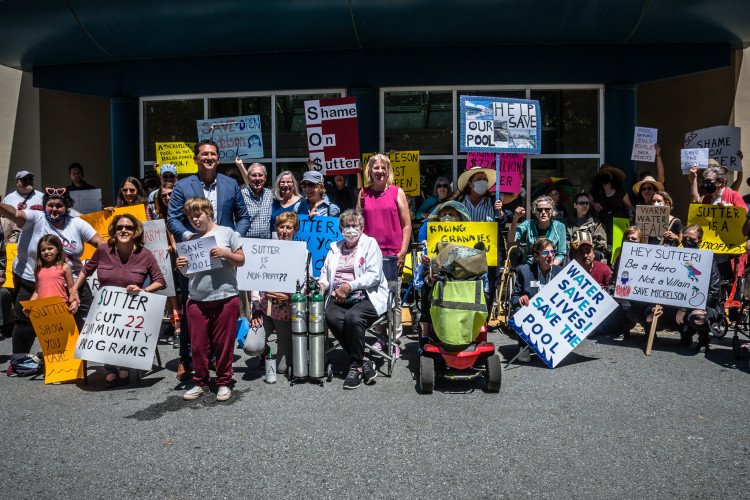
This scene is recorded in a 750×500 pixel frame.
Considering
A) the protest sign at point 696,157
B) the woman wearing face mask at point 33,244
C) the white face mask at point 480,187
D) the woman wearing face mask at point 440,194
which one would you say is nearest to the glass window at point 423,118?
the woman wearing face mask at point 440,194

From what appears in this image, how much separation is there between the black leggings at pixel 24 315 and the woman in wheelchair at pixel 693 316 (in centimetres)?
614

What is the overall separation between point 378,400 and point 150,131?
352 inches

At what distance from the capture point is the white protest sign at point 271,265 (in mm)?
6020

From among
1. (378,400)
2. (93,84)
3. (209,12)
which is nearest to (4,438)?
(378,400)

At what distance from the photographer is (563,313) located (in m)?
6.38

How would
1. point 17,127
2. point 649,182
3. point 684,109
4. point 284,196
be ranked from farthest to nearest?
point 17,127
point 684,109
point 649,182
point 284,196

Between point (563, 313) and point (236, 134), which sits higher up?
point (236, 134)

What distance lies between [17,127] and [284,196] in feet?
30.5

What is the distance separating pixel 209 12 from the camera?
10.2 meters

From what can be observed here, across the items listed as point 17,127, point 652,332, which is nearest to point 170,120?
point 17,127

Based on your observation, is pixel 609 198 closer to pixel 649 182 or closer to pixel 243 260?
pixel 649 182

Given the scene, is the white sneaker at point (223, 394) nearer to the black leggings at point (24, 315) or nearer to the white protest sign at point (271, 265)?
the white protest sign at point (271, 265)

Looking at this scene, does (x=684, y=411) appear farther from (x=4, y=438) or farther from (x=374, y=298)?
(x=4, y=438)

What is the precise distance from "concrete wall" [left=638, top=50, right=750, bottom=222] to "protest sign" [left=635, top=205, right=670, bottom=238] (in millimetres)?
5000
